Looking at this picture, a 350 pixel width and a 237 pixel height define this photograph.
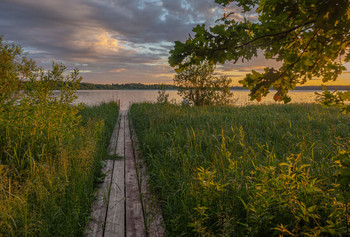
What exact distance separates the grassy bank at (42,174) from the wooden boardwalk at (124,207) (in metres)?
0.18

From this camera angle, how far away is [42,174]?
10.8 ft

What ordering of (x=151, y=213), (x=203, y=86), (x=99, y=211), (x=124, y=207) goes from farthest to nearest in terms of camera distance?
1. (x=203, y=86)
2. (x=124, y=207)
3. (x=99, y=211)
4. (x=151, y=213)

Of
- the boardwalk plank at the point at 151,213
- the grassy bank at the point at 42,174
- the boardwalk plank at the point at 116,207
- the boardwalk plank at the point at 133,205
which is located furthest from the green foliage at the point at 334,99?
the grassy bank at the point at 42,174

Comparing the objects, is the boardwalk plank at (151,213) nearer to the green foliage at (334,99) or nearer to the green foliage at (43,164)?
the green foliage at (43,164)

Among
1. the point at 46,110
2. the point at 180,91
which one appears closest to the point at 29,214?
the point at 46,110

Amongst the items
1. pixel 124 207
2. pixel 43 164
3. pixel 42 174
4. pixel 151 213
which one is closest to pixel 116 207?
pixel 124 207

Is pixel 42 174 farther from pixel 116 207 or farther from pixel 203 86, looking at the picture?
pixel 203 86

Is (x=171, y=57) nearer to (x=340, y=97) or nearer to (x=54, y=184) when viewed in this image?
(x=340, y=97)

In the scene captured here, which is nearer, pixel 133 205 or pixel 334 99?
pixel 334 99

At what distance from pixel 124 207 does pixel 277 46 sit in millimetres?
2684

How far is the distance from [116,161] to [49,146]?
4.61 feet

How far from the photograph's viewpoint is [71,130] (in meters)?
5.00

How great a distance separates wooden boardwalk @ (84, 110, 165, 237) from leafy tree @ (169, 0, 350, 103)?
1942 millimetres

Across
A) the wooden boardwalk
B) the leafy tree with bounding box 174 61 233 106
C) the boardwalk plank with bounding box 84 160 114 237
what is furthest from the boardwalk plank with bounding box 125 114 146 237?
the leafy tree with bounding box 174 61 233 106
